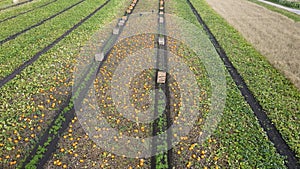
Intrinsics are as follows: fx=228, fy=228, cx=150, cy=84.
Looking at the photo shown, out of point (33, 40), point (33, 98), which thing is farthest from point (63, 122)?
point (33, 40)

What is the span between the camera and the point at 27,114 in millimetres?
6297

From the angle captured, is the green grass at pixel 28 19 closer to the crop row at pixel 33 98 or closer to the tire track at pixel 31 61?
the tire track at pixel 31 61

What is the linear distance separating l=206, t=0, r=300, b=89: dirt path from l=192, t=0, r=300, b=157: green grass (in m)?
0.47

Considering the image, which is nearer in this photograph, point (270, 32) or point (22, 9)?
point (270, 32)

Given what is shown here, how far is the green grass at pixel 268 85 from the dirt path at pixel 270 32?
18.6 inches

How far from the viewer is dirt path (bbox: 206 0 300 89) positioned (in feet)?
33.3

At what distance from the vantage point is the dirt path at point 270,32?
33.3 ft

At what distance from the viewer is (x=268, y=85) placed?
859cm

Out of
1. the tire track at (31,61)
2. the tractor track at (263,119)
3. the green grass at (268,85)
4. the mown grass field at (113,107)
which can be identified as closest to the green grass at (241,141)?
the mown grass field at (113,107)


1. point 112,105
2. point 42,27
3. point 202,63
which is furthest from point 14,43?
point 202,63

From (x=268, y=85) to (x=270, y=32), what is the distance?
6.69 meters

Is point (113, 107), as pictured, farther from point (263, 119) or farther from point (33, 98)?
point (263, 119)

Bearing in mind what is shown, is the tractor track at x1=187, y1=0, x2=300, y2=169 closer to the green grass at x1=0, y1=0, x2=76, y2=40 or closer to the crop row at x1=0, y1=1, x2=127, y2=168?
the crop row at x1=0, y1=1, x2=127, y2=168

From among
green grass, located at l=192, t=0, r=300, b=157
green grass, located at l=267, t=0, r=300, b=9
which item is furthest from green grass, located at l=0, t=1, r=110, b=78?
green grass, located at l=267, t=0, r=300, b=9
